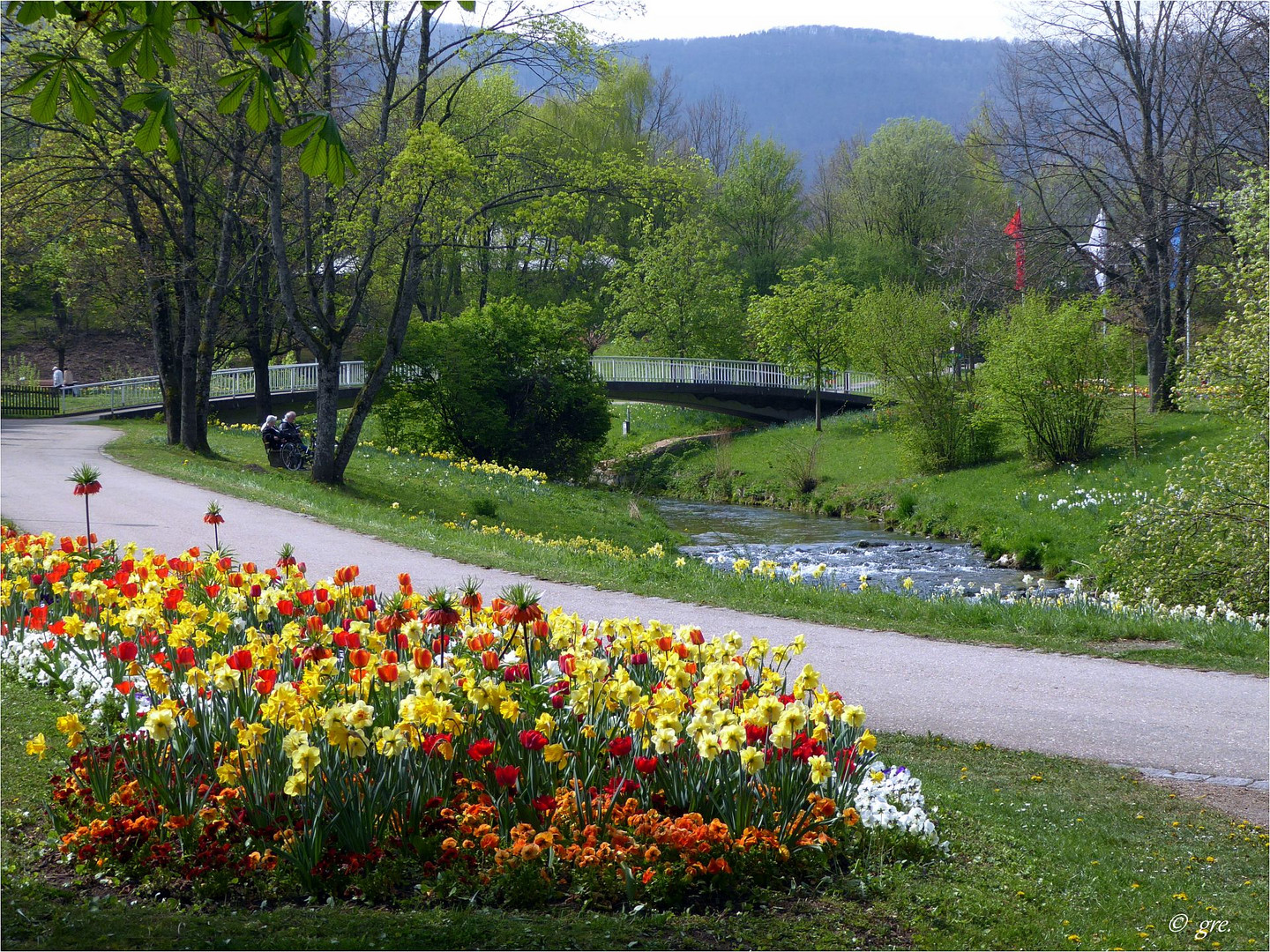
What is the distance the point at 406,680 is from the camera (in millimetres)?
4883

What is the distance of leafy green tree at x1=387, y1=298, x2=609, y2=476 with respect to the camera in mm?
28250

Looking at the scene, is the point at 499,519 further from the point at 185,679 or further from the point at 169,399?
the point at 185,679

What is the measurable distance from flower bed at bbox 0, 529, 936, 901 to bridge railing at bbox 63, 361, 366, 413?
3124 centimetres

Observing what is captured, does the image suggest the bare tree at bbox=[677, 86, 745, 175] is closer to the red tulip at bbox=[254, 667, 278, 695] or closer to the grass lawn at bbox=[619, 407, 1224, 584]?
the grass lawn at bbox=[619, 407, 1224, 584]

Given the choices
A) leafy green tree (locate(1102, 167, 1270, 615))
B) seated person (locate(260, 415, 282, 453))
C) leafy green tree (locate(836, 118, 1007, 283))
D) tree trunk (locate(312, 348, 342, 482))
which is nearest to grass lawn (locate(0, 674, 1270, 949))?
leafy green tree (locate(1102, 167, 1270, 615))

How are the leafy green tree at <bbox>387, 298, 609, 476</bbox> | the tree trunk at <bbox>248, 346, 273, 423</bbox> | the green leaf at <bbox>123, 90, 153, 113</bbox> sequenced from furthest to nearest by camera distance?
the tree trunk at <bbox>248, 346, 273, 423</bbox> < the leafy green tree at <bbox>387, 298, 609, 476</bbox> < the green leaf at <bbox>123, 90, 153, 113</bbox>

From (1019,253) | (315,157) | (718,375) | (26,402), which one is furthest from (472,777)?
(718,375)

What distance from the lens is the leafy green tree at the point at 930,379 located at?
98.9 feet

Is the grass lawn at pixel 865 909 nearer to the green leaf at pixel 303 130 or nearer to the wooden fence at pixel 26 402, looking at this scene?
the green leaf at pixel 303 130

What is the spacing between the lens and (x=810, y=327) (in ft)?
137

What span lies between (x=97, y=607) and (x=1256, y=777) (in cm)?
707

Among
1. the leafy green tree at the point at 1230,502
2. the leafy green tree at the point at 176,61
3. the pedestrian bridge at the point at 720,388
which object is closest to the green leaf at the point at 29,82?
the leafy green tree at the point at 176,61

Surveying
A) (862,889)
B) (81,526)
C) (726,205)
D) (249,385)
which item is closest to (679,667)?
(862,889)

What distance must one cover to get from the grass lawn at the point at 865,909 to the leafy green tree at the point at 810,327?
35835 mm
